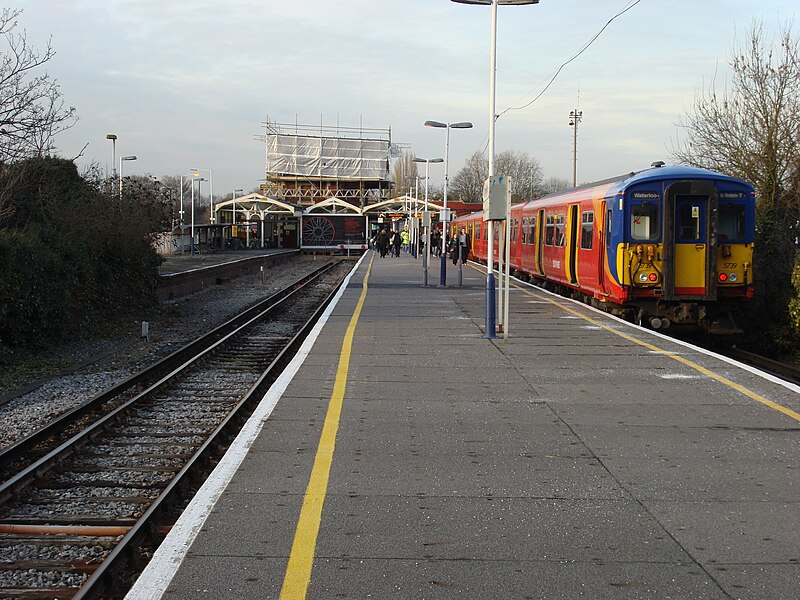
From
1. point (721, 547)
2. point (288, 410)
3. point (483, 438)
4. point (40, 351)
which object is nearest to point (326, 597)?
point (721, 547)

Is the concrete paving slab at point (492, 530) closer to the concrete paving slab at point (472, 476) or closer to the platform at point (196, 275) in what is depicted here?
the concrete paving slab at point (472, 476)

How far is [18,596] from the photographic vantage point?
4.83 metres

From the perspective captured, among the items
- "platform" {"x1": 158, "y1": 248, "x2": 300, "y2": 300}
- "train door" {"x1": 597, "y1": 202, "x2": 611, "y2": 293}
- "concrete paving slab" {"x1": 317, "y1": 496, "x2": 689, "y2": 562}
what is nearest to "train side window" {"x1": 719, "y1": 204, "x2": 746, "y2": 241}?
"train door" {"x1": 597, "y1": 202, "x2": 611, "y2": 293}

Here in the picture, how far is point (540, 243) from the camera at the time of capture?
2638 centimetres

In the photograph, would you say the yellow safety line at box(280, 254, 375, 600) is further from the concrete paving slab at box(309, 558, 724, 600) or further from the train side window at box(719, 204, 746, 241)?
the train side window at box(719, 204, 746, 241)

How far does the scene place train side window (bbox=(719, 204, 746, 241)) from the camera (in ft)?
53.8

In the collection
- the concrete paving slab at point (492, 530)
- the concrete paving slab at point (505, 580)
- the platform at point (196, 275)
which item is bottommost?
the concrete paving slab at point (505, 580)

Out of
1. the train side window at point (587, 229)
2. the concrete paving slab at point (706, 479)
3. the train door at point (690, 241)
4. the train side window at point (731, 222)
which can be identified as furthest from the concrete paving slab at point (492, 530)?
the train side window at point (587, 229)

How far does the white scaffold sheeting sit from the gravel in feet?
238

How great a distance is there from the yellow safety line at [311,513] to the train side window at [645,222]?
891 cm

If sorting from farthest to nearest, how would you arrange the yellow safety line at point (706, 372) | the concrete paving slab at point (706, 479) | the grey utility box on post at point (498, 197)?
1. the grey utility box on post at point (498, 197)
2. the yellow safety line at point (706, 372)
3. the concrete paving slab at point (706, 479)

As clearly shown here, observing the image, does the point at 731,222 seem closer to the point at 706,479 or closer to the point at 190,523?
the point at 706,479

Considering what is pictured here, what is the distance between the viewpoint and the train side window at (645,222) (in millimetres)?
16312

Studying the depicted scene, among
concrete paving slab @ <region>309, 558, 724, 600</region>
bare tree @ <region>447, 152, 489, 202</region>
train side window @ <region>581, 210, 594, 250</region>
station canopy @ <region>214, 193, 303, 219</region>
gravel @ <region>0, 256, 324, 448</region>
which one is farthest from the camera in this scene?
bare tree @ <region>447, 152, 489, 202</region>
